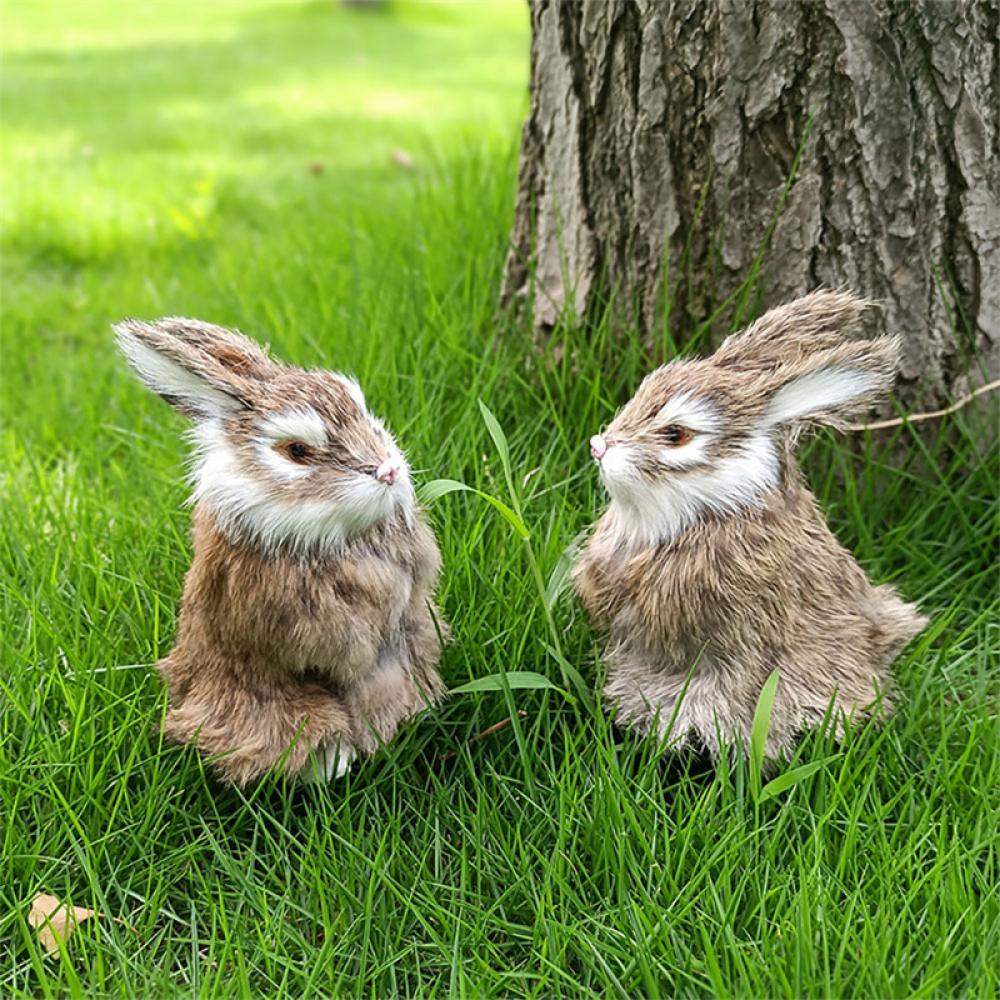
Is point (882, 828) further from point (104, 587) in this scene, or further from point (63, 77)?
point (63, 77)

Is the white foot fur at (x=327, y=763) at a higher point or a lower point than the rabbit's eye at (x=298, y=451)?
lower

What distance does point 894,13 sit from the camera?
2494 mm

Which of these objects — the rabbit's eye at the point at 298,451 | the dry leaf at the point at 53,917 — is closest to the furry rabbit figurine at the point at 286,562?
the rabbit's eye at the point at 298,451

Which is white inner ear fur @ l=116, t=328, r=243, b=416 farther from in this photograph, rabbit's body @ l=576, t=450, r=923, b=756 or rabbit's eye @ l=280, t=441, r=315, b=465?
rabbit's body @ l=576, t=450, r=923, b=756

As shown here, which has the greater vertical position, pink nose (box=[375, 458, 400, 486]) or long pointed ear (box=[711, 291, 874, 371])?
long pointed ear (box=[711, 291, 874, 371])

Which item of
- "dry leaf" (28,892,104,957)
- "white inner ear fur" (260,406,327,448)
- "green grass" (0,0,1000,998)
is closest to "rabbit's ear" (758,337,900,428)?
"green grass" (0,0,1000,998)

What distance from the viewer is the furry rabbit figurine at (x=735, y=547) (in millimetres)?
2074

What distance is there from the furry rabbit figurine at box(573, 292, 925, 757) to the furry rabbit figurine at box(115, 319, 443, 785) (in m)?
0.42

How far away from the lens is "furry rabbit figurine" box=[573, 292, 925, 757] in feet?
6.81

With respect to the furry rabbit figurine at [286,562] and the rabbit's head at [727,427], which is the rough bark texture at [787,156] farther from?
the furry rabbit figurine at [286,562]

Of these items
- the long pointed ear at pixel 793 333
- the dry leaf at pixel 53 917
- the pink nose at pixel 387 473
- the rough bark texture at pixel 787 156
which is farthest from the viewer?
the rough bark texture at pixel 787 156

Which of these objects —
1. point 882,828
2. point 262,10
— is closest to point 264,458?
point 882,828

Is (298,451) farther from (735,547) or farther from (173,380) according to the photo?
(735,547)

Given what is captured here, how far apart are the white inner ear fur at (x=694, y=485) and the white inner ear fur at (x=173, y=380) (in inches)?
27.9
